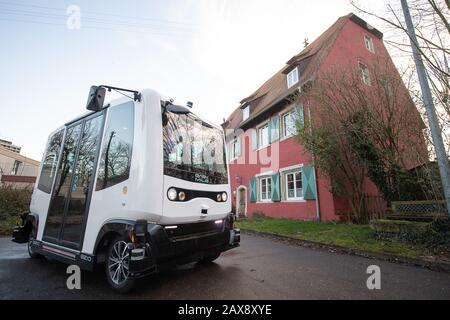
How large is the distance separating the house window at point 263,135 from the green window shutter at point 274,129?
21.1 inches

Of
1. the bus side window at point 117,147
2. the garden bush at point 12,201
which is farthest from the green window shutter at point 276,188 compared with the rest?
the garden bush at point 12,201

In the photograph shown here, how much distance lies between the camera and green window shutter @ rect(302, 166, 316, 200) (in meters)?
10.7

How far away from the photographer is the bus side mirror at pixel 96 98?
11.2 feet

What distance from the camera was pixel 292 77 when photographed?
13812 millimetres

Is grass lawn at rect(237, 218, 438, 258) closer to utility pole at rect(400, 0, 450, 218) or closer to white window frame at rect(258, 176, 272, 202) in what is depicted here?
utility pole at rect(400, 0, 450, 218)

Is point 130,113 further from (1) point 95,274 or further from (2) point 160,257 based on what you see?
(1) point 95,274

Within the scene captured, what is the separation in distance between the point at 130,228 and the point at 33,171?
39.1m

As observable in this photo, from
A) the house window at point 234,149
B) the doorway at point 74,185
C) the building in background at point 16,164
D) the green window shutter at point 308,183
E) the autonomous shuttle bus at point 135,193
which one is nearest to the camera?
the autonomous shuttle bus at point 135,193

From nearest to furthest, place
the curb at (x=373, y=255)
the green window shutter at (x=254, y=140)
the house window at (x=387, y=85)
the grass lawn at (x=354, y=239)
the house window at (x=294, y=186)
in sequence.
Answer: the curb at (x=373, y=255)
the grass lawn at (x=354, y=239)
the house window at (x=387, y=85)
the house window at (x=294, y=186)
the green window shutter at (x=254, y=140)

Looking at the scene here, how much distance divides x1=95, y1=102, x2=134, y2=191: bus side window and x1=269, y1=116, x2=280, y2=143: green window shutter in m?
10.7

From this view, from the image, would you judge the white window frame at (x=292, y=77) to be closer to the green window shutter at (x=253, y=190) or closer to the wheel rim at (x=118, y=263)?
the green window shutter at (x=253, y=190)

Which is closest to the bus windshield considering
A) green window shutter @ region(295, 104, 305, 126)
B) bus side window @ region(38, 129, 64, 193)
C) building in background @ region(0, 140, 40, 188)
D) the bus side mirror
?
the bus side mirror

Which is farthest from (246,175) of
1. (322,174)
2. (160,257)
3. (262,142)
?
(160,257)

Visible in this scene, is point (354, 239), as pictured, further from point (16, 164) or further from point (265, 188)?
point (16, 164)
